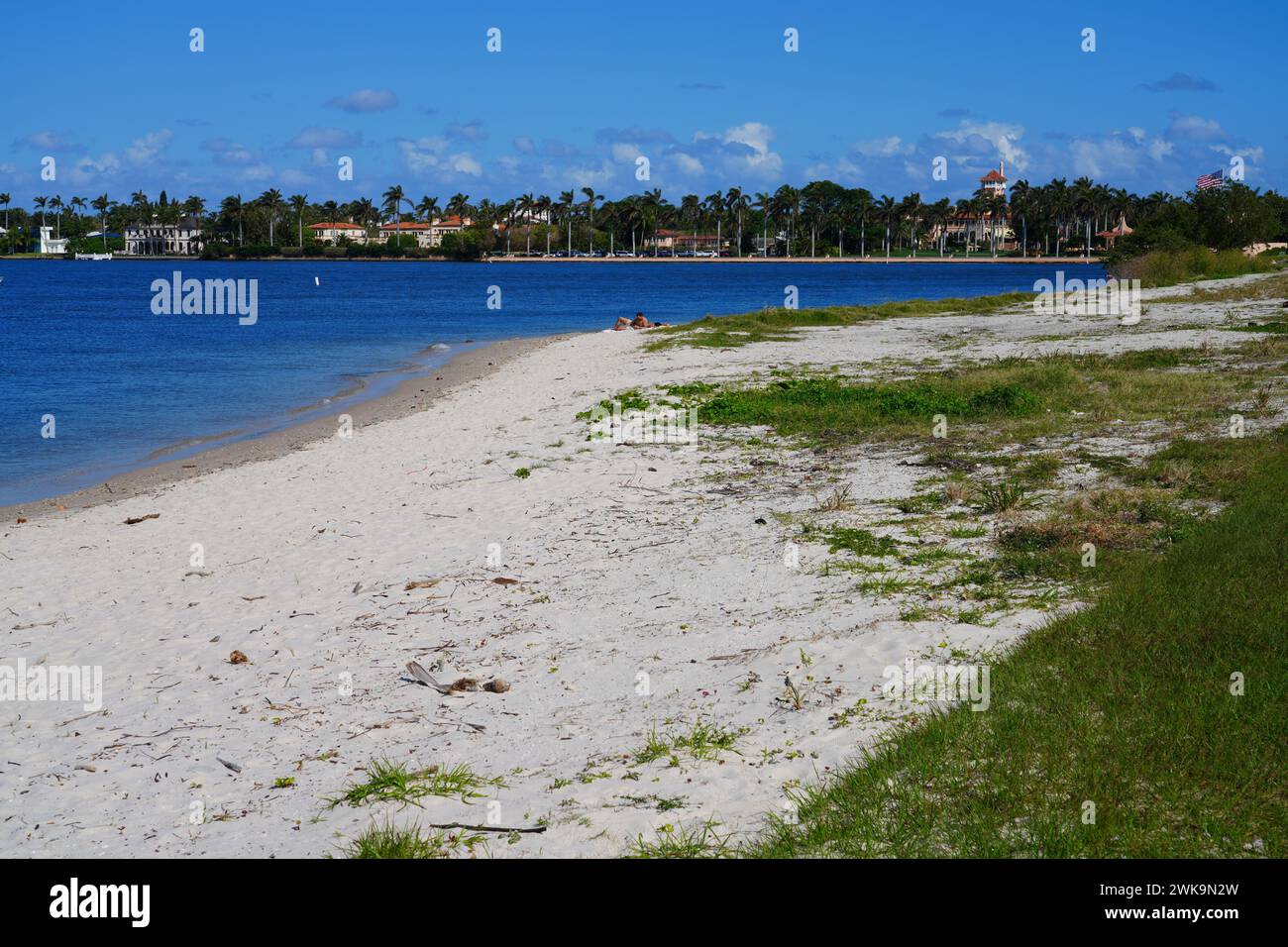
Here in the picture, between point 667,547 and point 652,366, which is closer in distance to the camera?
point 667,547

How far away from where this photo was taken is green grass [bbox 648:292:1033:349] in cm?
3361

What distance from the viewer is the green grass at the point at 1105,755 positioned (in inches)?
205

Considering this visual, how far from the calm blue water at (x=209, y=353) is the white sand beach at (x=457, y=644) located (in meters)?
7.78

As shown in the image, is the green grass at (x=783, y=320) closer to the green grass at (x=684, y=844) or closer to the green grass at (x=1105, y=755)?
the green grass at (x=1105, y=755)

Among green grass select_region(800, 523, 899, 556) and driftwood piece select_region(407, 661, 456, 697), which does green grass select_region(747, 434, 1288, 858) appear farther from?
driftwood piece select_region(407, 661, 456, 697)

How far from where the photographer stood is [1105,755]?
19.0ft

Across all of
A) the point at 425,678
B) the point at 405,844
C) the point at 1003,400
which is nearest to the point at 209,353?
the point at 1003,400

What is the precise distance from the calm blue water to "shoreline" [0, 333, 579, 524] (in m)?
0.45

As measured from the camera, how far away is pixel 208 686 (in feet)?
28.9

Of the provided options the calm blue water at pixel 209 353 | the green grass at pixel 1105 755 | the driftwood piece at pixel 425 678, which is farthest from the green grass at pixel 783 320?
the green grass at pixel 1105 755

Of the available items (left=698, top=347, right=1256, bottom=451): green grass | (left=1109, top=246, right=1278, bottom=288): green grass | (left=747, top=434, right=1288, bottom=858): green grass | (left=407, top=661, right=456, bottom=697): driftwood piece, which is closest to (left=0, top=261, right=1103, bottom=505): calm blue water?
(left=698, top=347, right=1256, bottom=451): green grass

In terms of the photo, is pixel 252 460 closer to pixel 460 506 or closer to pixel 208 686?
pixel 460 506

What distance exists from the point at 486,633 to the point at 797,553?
3109mm
